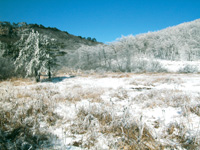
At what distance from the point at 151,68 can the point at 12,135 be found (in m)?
27.7

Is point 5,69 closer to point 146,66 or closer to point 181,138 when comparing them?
point 181,138

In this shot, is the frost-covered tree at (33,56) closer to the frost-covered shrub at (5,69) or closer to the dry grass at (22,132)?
the frost-covered shrub at (5,69)

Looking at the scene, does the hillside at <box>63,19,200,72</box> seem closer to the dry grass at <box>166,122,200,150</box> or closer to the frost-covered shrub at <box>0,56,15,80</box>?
the frost-covered shrub at <box>0,56,15,80</box>

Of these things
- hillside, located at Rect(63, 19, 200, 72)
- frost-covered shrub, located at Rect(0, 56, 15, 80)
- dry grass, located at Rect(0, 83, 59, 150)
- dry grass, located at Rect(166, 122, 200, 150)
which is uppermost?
hillside, located at Rect(63, 19, 200, 72)

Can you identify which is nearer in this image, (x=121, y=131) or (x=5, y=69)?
(x=121, y=131)

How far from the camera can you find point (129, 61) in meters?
30.8

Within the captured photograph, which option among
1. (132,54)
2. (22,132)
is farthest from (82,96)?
(132,54)

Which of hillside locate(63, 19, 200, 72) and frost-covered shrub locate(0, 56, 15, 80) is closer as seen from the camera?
frost-covered shrub locate(0, 56, 15, 80)

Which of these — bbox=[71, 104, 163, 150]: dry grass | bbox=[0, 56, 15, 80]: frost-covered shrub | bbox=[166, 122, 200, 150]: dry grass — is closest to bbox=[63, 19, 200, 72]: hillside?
bbox=[0, 56, 15, 80]: frost-covered shrub

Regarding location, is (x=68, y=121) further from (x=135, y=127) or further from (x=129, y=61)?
(x=129, y=61)

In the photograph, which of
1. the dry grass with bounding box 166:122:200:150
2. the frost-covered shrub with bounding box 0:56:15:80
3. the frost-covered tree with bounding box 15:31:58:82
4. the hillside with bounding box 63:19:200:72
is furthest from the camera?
the hillside with bounding box 63:19:200:72

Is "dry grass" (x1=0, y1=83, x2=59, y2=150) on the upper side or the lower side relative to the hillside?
lower

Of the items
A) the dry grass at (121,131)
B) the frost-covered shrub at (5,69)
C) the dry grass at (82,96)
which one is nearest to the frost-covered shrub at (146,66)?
the dry grass at (82,96)

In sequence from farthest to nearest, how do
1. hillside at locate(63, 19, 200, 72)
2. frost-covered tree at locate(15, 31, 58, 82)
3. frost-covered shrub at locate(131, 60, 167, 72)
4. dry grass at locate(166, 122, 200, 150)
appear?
hillside at locate(63, 19, 200, 72), frost-covered shrub at locate(131, 60, 167, 72), frost-covered tree at locate(15, 31, 58, 82), dry grass at locate(166, 122, 200, 150)
